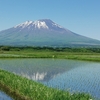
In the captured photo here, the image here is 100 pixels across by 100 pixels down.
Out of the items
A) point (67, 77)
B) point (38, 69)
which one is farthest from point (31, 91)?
point (38, 69)

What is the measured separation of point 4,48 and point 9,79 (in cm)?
5972

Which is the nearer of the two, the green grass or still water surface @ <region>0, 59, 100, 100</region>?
the green grass

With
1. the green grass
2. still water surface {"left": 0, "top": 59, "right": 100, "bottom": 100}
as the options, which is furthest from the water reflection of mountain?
the green grass

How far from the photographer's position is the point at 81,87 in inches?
746

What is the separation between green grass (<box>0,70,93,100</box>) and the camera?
1249 centimetres

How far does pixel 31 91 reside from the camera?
15.0 m

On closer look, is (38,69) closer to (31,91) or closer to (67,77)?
(67,77)

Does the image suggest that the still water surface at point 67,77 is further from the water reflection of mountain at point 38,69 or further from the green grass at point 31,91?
the green grass at point 31,91

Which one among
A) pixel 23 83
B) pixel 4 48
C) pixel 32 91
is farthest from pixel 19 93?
pixel 4 48

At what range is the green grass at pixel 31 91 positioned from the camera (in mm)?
12488

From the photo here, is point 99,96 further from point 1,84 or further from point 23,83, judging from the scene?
point 1,84

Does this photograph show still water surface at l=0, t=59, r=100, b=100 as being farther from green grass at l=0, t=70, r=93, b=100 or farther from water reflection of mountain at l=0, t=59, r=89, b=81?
green grass at l=0, t=70, r=93, b=100

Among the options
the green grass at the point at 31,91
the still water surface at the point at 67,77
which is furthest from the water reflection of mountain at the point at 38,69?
the green grass at the point at 31,91

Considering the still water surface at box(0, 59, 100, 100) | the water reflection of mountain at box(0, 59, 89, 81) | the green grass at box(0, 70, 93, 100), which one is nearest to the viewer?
the green grass at box(0, 70, 93, 100)
